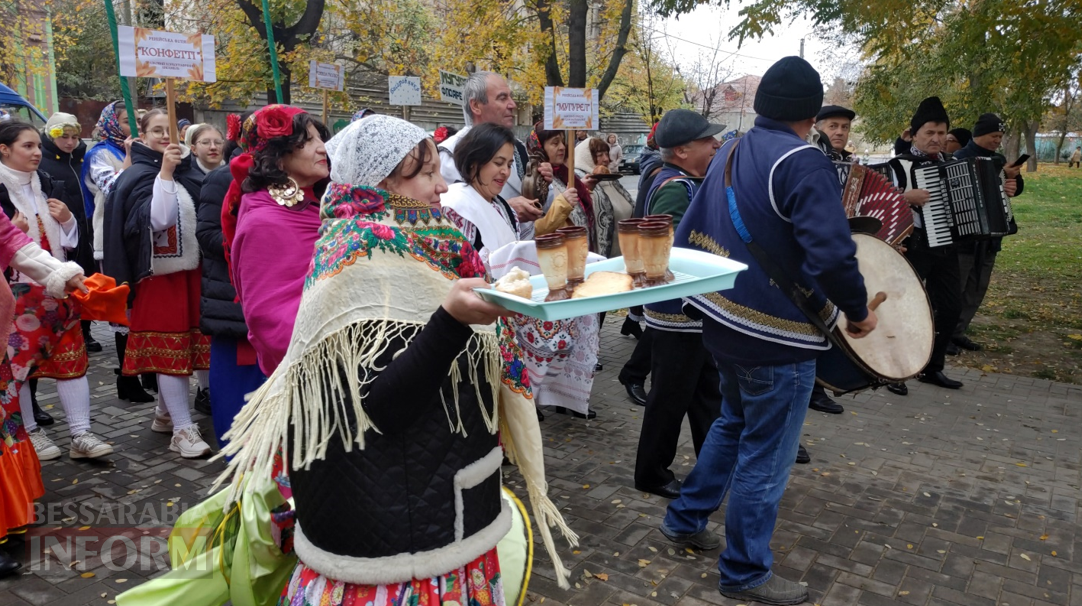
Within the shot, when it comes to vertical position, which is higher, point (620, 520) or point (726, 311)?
point (726, 311)

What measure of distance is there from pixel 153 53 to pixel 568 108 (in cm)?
323

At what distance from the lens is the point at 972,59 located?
9422mm

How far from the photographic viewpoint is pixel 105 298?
381 cm

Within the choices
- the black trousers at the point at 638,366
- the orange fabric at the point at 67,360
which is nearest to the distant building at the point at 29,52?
the orange fabric at the point at 67,360

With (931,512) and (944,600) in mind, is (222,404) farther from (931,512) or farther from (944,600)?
(931,512)

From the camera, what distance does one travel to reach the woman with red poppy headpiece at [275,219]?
2992 millimetres

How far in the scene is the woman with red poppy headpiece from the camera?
2992 millimetres

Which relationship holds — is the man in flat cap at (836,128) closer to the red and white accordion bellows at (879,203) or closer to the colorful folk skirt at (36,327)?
the red and white accordion bellows at (879,203)

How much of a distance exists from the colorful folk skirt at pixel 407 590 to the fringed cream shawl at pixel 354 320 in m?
0.21

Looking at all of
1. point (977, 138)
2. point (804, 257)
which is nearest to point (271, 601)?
point (804, 257)

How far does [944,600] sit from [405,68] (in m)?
16.5

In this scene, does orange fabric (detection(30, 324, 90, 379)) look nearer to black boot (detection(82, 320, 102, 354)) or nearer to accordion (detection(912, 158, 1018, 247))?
black boot (detection(82, 320, 102, 354))

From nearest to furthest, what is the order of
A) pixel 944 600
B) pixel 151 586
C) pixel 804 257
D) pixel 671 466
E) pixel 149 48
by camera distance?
pixel 151 586 < pixel 804 257 < pixel 944 600 < pixel 671 466 < pixel 149 48

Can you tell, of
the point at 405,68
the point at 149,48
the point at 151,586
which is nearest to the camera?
the point at 151,586
